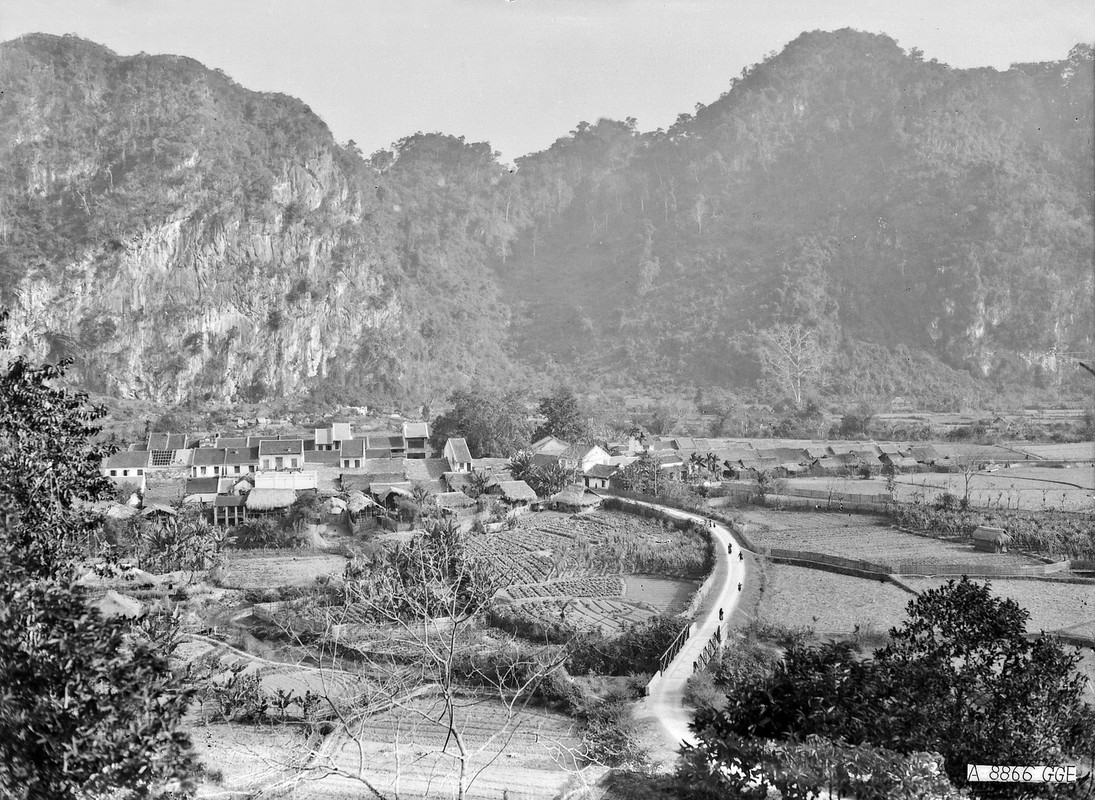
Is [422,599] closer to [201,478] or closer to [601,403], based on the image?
[201,478]

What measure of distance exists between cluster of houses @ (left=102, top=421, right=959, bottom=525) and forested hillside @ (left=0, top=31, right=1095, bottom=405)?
2199cm

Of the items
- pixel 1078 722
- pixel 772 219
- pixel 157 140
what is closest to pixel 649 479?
pixel 1078 722

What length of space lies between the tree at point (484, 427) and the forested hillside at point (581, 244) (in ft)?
74.5

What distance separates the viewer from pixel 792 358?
64188mm

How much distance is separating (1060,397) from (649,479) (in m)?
44.0

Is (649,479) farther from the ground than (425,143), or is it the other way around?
(425,143)

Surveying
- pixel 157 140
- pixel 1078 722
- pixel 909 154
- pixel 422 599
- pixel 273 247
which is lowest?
pixel 422 599

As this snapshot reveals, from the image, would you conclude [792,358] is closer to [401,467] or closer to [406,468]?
[406,468]

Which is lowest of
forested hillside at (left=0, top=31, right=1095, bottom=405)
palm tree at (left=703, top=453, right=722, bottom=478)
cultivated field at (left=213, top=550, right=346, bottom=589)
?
cultivated field at (left=213, top=550, right=346, bottom=589)

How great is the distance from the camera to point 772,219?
281 ft

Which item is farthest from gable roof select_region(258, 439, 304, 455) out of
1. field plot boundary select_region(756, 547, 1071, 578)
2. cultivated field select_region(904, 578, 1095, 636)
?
cultivated field select_region(904, 578, 1095, 636)

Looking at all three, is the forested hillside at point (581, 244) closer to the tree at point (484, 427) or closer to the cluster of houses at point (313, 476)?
the tree at point (484, 427)

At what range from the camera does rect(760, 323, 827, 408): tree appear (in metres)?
60.9
